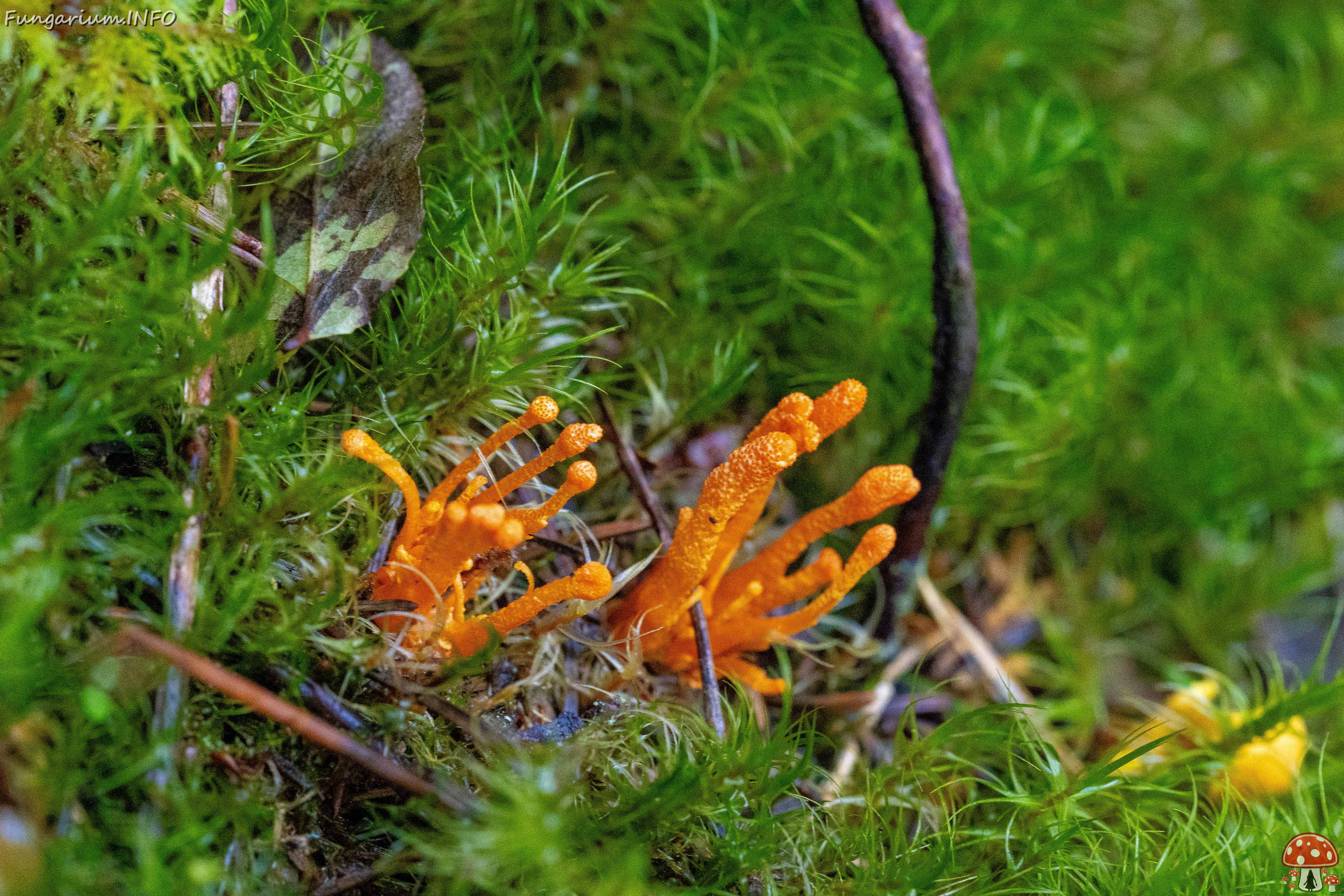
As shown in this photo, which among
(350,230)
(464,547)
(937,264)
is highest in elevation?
(350,230)

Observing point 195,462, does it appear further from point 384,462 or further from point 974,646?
point 974,646

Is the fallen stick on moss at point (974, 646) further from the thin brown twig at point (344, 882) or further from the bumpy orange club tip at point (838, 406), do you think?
the thin brown twig at point (344, 882)

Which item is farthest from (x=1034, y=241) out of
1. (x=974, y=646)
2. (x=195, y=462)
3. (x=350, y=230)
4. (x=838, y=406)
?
(x=195, y=462)

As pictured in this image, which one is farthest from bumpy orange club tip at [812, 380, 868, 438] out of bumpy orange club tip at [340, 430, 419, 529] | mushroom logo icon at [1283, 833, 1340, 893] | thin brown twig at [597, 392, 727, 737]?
mushroom logo icon at [1283, 833, 1340, 893]

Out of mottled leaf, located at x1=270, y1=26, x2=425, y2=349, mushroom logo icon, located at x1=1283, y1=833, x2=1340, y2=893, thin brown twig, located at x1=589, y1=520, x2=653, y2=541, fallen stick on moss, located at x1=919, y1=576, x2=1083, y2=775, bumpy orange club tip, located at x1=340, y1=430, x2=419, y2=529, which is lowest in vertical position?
fallen stick on moss, located at x1=919, y1=576, x2=1083, y2=775

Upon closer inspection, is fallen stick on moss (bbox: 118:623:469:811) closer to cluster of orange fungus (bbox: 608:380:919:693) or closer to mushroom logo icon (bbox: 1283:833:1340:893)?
cluster of orange fungus (bbox: 608:380:919:693)

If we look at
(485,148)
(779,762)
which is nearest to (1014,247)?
(485,148)
